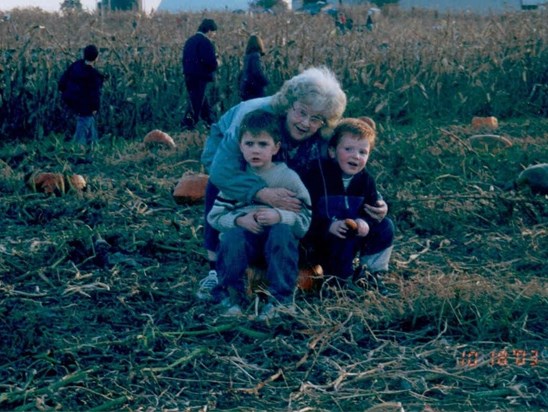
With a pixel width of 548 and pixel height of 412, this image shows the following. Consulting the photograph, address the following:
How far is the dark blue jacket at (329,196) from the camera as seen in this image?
4.67m

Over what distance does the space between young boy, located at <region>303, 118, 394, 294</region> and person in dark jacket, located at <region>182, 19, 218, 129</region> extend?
6.33m

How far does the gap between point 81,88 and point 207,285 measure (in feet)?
18.4

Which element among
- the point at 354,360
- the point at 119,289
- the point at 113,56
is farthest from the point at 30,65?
the point at 354,360

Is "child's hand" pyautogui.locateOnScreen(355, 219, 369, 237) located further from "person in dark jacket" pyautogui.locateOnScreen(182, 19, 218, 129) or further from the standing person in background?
"person in dark jacket" pyautogui.locateOnScreen(182, 19, 218, 129)

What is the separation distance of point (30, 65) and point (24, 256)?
5.99 m

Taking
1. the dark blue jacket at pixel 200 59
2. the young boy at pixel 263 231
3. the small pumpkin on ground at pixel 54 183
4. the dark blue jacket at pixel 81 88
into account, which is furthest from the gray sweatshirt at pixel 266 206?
the dark blue jacket at pixel 200 59

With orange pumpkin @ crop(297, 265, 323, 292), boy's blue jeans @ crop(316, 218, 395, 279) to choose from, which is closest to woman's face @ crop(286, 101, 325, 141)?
boy's blue jeans @ crop(316, 218, 395, 279)

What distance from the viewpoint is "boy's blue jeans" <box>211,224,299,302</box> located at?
4395mm

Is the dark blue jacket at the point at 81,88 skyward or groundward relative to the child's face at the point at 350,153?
groundward

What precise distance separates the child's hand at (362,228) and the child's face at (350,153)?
23 centimetres

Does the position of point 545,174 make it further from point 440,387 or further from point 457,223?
point 440,387

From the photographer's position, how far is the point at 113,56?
457 inches

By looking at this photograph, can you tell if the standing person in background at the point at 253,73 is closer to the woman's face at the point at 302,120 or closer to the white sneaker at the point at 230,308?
the woman's face at the point at 302,120
